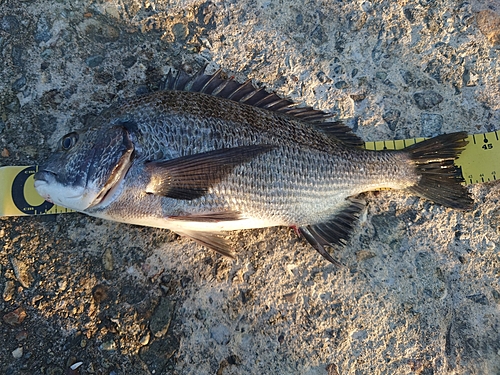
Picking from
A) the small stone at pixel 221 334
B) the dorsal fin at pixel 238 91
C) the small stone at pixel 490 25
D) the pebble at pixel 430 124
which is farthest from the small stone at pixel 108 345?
the small stone at pixel 490 25

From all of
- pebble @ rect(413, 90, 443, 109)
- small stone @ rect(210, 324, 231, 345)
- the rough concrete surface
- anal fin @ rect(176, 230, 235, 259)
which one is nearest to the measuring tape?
the rough concrete surface

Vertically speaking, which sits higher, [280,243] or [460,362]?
[280,243]

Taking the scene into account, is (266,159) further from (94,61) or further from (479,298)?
(479,298)

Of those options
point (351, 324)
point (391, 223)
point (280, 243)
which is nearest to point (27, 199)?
point (280, 243)

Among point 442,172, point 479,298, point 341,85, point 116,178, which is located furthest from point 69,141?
point 479,298

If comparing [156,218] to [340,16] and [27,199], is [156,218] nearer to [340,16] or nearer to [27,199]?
[27,199]

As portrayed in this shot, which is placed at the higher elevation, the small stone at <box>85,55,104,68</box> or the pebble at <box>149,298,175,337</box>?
the small stone at <box>85,55,104,68</box>

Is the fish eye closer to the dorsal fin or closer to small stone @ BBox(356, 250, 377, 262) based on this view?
the dorsal fin

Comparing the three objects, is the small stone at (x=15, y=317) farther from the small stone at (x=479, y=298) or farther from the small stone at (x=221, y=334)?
the small stone at (x=479, y=298)
